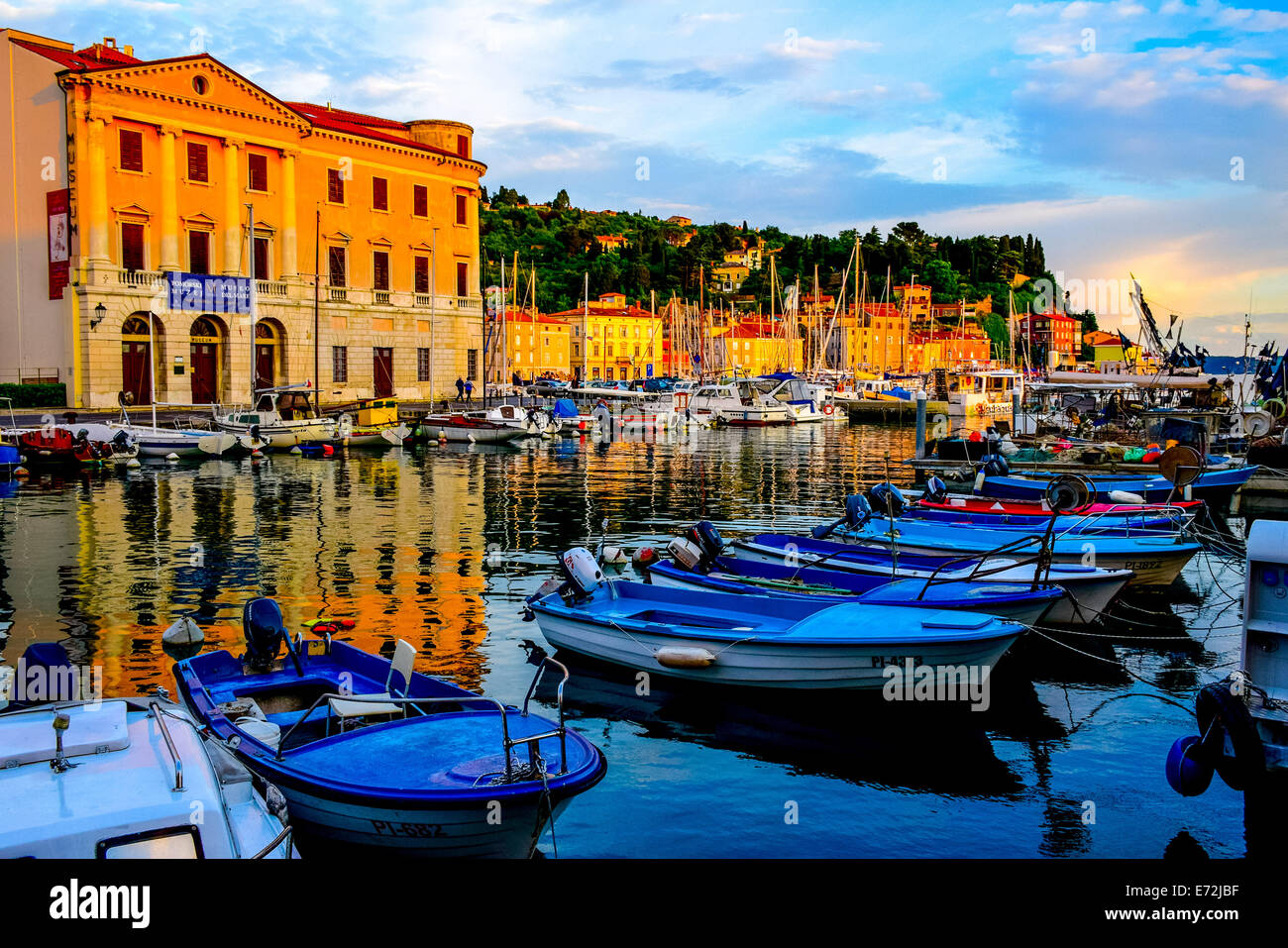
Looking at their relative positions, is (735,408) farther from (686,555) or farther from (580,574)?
(580,574)

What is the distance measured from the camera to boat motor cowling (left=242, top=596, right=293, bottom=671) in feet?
35.1

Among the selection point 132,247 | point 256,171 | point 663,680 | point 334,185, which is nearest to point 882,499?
point 663,680

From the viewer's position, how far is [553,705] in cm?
1199

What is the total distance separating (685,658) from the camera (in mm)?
11656

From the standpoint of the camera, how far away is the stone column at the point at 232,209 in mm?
50875

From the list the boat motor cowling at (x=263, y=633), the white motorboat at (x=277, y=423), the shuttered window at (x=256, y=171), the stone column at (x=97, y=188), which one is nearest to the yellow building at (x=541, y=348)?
the shuttered window at (x=256, y=171)

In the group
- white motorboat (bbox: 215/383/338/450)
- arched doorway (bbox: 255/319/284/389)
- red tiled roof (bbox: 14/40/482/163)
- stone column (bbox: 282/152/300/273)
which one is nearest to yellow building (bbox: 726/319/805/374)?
red tiled roof (bbox: 14/40/482/163)

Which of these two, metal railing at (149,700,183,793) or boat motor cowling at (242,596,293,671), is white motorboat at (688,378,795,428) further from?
metal railing at (149,700,183,793)

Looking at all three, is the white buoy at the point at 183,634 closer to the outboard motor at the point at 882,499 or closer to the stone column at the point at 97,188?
the outboard motor at the point at 882,499

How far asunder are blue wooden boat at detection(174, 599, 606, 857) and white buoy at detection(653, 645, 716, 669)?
282cm

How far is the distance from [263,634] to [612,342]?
121 metres

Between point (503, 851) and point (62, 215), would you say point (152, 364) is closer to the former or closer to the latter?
point (62, 215)
